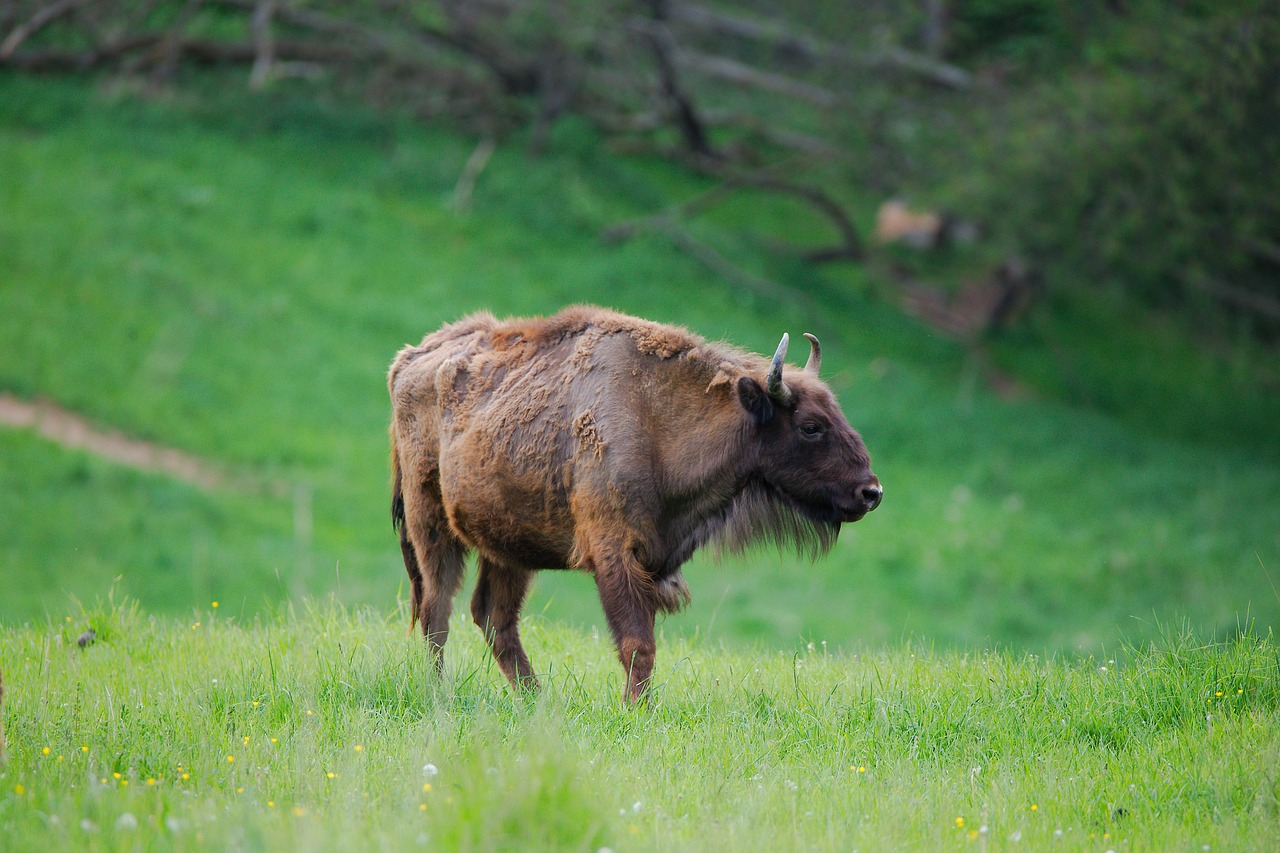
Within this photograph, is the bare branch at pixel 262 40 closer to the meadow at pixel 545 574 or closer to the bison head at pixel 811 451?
the meadow at pixel 545 574

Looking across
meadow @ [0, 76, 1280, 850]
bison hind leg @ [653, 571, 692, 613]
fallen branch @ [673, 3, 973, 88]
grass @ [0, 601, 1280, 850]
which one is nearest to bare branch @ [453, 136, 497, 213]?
meadow @ [0, 76, 1280, 850]

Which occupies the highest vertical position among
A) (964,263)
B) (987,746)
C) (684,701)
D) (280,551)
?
(987,746)

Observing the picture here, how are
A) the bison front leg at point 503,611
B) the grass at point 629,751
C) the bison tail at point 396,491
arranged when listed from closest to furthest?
the grass at point 629,751 < the bison front leg at point 503,611 < the bison tail at point 396,491

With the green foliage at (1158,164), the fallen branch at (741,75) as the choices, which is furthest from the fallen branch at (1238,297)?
the fallen branch at (741,75)

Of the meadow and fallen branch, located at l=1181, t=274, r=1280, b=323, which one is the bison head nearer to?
the meadow

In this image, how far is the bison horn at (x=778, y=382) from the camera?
261 inches

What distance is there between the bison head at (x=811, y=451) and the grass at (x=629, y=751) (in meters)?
1.07

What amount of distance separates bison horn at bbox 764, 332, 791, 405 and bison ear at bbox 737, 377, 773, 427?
0.05 meters

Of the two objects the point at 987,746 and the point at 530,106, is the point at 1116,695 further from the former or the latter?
the point at 530,106

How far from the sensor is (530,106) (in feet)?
81.3

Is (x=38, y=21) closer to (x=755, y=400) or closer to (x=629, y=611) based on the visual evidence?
(x=755, y=400)

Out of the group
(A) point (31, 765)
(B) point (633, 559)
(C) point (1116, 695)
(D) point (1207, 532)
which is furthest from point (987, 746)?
(D) point (1207, 532)

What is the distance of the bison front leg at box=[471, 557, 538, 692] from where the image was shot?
23.8ft

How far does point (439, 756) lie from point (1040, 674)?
3.48m
